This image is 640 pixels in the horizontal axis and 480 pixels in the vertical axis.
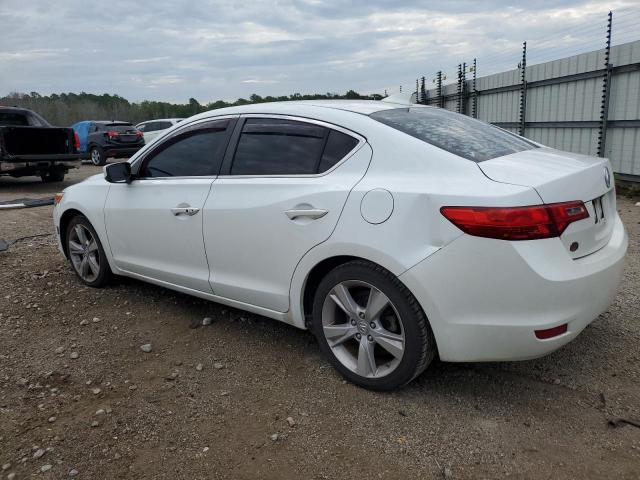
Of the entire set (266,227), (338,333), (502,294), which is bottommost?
(338,333)

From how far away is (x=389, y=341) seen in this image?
279 cm

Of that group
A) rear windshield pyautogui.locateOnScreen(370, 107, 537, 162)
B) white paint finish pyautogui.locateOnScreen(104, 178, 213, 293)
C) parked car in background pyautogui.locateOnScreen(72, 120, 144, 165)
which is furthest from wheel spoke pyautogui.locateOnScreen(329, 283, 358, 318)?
parked car in background pyautogui.locateOnScreen(72, 120, 144, 165)

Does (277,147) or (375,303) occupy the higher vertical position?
(277,147)

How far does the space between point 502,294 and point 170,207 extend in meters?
2.34

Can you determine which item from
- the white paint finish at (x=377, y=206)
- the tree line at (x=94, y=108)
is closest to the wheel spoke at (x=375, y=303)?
the white paint finish at (x=377, y=206)

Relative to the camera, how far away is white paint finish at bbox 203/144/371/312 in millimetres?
2898

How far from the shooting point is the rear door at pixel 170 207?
3.62 metres

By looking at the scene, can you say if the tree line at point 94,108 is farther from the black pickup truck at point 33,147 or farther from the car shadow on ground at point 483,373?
the car shadow on ground at point 483,373

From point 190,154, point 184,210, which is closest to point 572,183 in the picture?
point 184,210

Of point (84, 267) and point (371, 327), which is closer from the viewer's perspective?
point (371, 327)

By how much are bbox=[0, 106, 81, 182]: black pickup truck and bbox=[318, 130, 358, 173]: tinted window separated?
10.3 meters

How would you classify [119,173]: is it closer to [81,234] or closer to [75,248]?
[81,234]

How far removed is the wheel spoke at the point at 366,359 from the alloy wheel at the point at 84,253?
2.79 meters

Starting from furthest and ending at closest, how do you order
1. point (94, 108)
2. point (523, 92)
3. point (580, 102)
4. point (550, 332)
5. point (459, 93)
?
1. point (94, 108)
2. point (459, 93)
3. point (523, 92)
4. point (580, 102)
5. point (550, 332)
